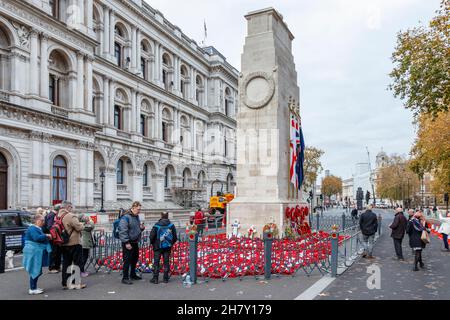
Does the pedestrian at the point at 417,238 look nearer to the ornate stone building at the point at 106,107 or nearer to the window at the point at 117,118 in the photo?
the ornate stone building at the point at 106,107

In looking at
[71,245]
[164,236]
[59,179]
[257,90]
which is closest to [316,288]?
[164,236]

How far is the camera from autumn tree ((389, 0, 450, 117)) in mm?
18469

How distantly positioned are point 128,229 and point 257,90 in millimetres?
9397

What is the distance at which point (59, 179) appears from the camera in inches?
1190

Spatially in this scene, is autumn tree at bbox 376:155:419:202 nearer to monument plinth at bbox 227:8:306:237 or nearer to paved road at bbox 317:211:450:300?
monument plinth at bbox 227:8:306:237

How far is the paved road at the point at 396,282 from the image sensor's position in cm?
848

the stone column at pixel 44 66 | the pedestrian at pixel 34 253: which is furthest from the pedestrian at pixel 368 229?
the stone column at pixel 44 66

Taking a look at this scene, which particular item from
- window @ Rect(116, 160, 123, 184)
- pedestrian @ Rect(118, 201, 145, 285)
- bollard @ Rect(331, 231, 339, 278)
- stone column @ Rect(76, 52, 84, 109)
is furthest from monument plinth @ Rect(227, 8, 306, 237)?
window @ Rect(116, 160, 123, 184)

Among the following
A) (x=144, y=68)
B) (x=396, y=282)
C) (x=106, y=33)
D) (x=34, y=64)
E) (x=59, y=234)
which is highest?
(x=106, y=33)

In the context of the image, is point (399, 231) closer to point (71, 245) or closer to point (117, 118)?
point (71, 245)

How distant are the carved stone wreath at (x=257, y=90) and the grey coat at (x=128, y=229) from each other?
8680 mm

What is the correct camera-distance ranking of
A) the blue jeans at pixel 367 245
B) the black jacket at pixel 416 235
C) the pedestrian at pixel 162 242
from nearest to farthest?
the pedestrian at pixel 162 242 < the black jacket at pixel 416 235 < the blue jeans at pixel 367 245

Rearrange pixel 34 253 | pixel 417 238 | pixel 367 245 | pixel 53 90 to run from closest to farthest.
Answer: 1. pixel 34 253
2. pixel 417 238
3. pixel 367 245
4. pixel 53 90
